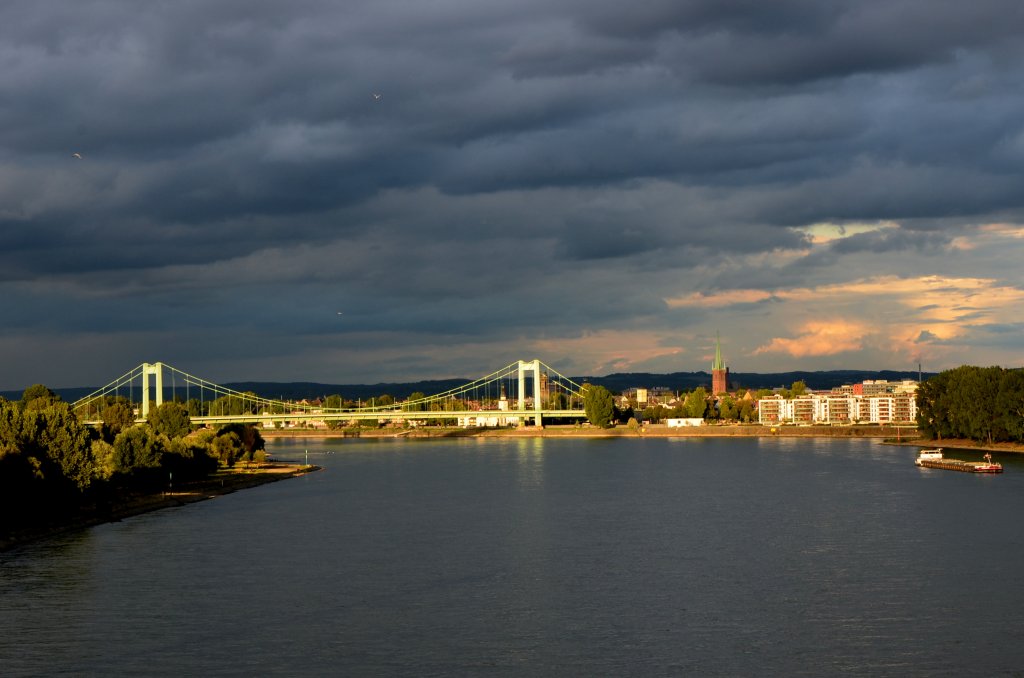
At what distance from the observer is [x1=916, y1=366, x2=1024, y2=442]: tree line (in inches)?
3314

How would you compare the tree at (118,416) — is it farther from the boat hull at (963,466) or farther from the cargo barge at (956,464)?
the boat hull at (963,466)

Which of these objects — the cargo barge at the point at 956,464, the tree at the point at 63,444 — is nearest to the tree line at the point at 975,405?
the cargo barge at the point at 956,464

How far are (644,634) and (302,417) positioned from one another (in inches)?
3386

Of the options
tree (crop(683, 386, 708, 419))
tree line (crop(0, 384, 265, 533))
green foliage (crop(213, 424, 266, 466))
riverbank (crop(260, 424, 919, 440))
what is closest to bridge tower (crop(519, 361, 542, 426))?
riverbank (crop(260, 424, 919, 440))

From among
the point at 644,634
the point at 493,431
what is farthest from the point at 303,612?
the point at 493,431

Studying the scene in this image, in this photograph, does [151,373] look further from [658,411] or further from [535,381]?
[658,411]

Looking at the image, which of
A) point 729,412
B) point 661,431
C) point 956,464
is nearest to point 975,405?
point 956,464

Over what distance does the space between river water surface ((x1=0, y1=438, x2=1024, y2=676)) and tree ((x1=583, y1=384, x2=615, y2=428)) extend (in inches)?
3035

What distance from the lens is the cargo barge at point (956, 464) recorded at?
213 feet

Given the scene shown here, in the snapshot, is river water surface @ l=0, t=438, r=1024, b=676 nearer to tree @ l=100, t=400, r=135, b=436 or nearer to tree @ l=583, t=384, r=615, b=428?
tree @ l=100, t=400, r=135, b=436

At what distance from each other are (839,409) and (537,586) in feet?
497

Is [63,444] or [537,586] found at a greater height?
Result: [63,444]

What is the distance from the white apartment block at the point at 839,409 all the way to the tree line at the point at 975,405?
5841 cm

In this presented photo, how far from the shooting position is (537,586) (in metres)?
28.8
